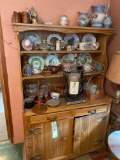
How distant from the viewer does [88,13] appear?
1684mm

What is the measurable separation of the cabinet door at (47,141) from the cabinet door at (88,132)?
0.10m

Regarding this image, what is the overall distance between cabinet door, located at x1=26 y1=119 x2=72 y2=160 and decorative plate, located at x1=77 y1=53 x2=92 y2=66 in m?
0.76

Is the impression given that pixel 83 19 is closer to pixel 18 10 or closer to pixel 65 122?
pixel 18 10

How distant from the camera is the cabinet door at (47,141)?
1499 mm

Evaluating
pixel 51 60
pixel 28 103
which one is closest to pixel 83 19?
pixel 51 60

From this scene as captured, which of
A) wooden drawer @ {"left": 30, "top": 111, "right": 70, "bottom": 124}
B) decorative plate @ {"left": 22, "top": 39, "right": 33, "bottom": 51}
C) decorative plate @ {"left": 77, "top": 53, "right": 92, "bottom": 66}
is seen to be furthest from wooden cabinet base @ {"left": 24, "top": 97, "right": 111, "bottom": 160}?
decorative plate @ {"left": 22, "top": 39, "right": 33, "bottom": 51}

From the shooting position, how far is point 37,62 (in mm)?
1610

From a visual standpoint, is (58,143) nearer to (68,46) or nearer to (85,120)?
(85,120)

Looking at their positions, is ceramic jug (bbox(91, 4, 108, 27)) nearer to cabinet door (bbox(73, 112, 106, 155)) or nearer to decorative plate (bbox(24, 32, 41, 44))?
decorative plate (bbox(24, 32, 41, 44))

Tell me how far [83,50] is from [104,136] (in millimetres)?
1185

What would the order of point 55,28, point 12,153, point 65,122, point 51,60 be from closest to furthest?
point 55,28, point 65,122, point 51,60, point 12,153

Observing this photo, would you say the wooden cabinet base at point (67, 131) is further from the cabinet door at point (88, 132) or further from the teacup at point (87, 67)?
the teacup at point (87, 67)

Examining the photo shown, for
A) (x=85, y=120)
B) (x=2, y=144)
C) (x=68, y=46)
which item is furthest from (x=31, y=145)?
(x=68, y=46)

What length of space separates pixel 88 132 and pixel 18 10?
1654 mm
